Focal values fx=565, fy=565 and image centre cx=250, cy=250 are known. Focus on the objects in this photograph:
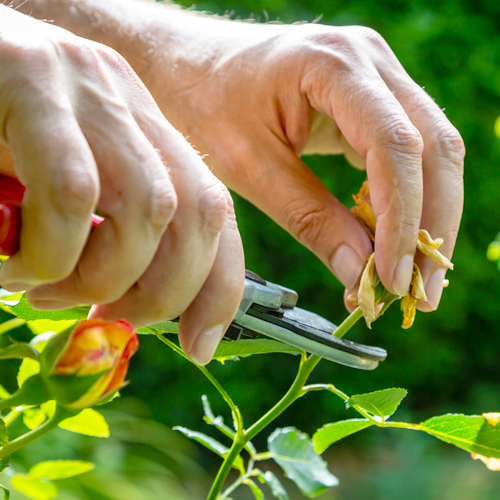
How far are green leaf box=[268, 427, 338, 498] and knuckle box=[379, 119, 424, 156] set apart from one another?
284mm

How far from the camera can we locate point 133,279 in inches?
11.6

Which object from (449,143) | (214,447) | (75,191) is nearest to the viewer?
(75,191)

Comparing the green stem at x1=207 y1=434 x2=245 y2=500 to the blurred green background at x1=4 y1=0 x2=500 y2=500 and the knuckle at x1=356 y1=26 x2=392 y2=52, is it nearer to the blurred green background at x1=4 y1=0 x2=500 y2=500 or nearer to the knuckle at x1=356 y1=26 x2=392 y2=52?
the knuckle at x1=356 y1=26 x2=392 y2=52

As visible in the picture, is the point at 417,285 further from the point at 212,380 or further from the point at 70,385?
the point at 70,385

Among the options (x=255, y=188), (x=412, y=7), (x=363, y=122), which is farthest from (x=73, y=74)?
(x=412, y=7)

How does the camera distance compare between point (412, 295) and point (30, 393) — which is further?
point (412, 295)

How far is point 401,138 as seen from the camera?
54 cm

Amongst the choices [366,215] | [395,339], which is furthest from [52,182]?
[395,339]

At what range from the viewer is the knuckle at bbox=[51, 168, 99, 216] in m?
0.25

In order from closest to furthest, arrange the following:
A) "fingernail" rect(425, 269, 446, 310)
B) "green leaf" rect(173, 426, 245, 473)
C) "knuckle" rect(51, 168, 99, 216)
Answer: "knuckle" rect(51, 168, 99, 216), "green leaf" rect(173, 426, 245, 473), "fingernail" rect(425, 269, 446, 310)

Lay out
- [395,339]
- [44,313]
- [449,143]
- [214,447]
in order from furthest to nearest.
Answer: [395,339] → [449,143] → [214,447] → [44,313]

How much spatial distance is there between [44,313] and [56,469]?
0.16 meters

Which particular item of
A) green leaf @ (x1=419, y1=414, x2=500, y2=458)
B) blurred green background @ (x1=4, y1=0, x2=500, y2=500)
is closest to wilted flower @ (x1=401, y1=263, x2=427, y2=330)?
green leaf @ (x1=419, y1=414, x2=500, y2=458)

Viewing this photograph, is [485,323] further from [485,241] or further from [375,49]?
[375,49]
